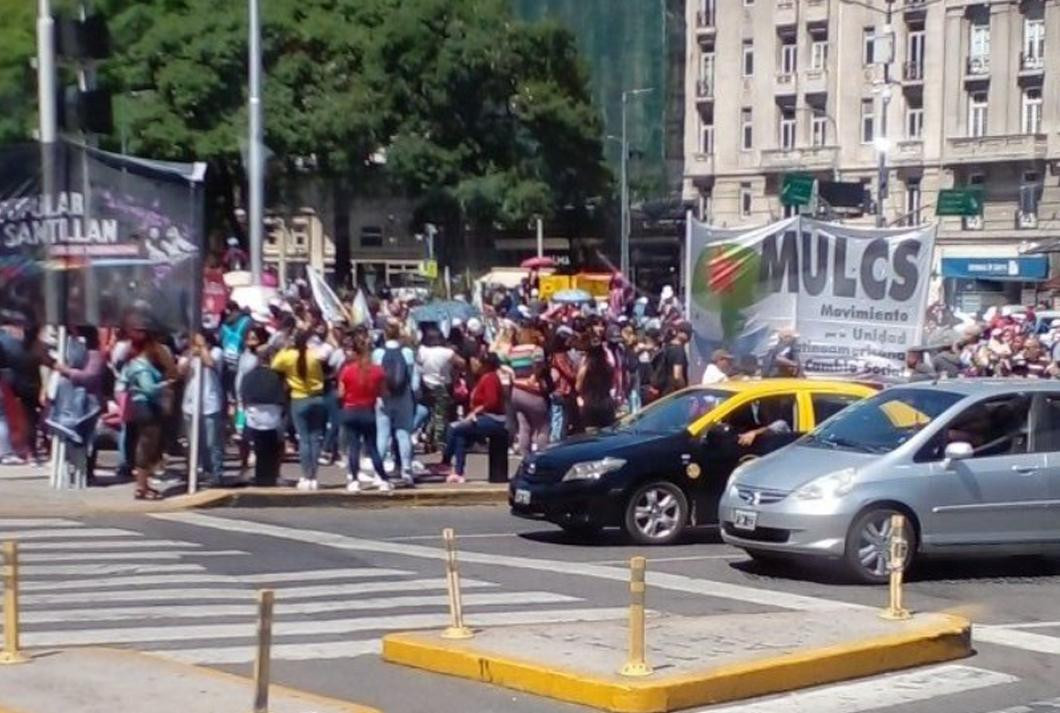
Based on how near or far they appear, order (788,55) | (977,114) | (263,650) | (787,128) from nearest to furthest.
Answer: (263,650)
(977,114)
(788,55)
(787,128)

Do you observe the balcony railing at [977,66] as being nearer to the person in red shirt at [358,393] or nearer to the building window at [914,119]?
the building window at [914,119]

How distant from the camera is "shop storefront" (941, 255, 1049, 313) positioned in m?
59.3

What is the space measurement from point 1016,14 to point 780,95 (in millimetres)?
8189

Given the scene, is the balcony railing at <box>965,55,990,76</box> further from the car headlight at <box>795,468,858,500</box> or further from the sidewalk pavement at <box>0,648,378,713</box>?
the sidewalk pavement at <box>0,648,378,713</box>

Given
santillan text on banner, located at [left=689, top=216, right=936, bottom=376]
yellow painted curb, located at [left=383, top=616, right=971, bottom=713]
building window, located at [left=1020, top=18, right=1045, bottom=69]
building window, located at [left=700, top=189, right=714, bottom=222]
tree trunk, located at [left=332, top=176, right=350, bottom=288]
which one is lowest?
yellow painted curb, located at [left=383, top=616, right=971, bottom=713]

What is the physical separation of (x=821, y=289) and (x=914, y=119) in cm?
4164

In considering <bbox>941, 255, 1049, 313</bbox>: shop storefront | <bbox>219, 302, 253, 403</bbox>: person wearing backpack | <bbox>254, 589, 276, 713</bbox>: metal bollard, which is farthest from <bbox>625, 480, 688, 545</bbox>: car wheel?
<bbox>941, 255, 1049, 313</bbox>: shop storefront

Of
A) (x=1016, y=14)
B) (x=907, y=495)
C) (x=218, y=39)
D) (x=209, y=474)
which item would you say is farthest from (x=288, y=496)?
(x=1016, y=14)

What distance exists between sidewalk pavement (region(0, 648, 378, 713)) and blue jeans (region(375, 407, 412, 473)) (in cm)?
967

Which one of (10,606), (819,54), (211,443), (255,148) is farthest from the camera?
(819,54)

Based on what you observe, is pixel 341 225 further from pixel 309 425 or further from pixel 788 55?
pixel 309 425

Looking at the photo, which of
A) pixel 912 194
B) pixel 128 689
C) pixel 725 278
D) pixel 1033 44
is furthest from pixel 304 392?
pixel 912 194

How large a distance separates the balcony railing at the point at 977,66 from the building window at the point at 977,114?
71cm

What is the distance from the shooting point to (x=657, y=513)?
17.0 metres
